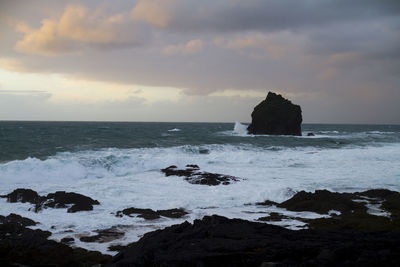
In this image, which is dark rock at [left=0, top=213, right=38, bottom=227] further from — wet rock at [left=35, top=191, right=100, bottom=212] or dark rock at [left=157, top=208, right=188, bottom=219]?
dark rock at [left=157, top=208, right=188, bottom=219]

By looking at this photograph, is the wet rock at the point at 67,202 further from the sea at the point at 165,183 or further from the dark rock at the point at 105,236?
the dark rock at the point at 105,236

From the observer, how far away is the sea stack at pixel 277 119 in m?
71.8

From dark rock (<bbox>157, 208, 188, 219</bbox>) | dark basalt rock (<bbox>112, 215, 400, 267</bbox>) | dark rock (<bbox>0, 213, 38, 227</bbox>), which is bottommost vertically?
dark rock (<bbox>157, 208, 188, 219</bbox>)

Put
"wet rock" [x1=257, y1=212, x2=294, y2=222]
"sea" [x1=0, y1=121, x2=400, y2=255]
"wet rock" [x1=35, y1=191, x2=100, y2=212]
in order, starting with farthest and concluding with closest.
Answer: "wet rock" [x1=35, y1=191, x2=100, y2=212] < "sea" [x1=0, y1=121, x2=400, y2=255] < "wet rock" [x1=257, y1=212, x2=294, y2=222]

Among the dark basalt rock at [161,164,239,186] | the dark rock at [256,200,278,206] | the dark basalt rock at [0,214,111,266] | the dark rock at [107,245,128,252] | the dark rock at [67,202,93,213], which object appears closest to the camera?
the dark basalt rock at [0,214,111,266]

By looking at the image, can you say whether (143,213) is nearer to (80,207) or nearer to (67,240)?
(80,207)

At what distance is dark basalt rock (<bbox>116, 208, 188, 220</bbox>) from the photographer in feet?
38.2

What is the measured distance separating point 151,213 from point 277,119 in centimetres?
6391

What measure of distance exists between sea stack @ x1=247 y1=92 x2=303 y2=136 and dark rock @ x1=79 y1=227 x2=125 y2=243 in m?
64.6

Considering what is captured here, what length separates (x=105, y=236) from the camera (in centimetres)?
938

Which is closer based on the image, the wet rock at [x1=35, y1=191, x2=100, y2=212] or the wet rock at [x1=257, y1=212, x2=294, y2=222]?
the wet rock at [x1=257, y1=212, x2=294, y2=222]

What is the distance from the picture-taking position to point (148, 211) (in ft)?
39.8

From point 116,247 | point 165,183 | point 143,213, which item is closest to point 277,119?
point 165,183

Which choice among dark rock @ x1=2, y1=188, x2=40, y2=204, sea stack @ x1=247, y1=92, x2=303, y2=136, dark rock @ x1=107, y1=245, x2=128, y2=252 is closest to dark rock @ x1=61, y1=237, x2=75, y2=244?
dark rock @ x1=107, y1=245, x2=128, y2=252
